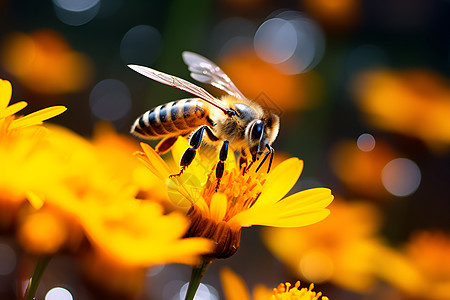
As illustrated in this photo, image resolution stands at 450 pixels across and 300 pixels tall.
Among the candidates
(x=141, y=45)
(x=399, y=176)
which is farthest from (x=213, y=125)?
(x=141, y=45)

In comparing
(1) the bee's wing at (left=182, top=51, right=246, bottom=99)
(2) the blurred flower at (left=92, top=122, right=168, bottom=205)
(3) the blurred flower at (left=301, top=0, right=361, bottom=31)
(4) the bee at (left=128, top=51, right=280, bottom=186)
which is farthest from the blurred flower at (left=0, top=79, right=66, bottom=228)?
(3) the blurred flower at (left=301, top=0, right=361, bottom=31)

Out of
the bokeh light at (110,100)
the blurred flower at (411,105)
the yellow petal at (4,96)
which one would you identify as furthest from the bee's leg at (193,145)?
the bokeh light at (110,100)

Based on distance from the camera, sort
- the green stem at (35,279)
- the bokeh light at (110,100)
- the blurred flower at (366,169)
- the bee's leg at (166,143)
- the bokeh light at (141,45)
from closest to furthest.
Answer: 1. the green stem at (35,279)
2. the bee's leg at (166,143)
3. the blurred flower at (366,169)
4. the bokeh light at (110,100)
5. the bokeh light at (141,45)

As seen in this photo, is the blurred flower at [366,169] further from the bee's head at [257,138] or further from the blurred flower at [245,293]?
the blurred flower at [245,293]

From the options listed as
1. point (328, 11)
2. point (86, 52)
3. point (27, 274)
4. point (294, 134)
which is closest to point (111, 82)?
point (86, 52)

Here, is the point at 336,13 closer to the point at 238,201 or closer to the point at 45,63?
the point at 45,63

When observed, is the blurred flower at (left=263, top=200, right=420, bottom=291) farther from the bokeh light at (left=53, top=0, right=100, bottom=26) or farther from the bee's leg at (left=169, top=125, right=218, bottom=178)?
the bokeh light at (left=53, top=0, right=100, bottom=26)
